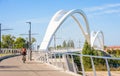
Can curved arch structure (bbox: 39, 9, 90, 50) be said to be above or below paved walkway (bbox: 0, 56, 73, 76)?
above

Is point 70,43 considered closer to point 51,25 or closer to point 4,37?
point 4,37

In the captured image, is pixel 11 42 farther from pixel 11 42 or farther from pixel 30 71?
pixel 30 71

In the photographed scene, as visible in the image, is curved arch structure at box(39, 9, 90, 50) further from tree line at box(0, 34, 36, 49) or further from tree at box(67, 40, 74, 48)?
tree line at box(0, 34, 36, 49)

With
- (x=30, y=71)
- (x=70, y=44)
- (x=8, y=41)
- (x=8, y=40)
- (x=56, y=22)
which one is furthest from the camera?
(x=8, y=41)

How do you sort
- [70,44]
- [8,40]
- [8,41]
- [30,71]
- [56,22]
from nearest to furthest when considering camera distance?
1. [30,71]
2. [56,22]
3. [70,44]
4. [8,40]
5. [8,41]

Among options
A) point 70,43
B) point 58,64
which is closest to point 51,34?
point 70,43

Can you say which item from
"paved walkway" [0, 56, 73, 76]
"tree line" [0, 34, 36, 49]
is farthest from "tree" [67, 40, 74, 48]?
"paved walkway" [0, 56, 73, 76]

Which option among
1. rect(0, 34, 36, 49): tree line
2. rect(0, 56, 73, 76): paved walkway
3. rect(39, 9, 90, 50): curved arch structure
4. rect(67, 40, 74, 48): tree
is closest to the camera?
rect(0, 56, 73, 76): paved walkway

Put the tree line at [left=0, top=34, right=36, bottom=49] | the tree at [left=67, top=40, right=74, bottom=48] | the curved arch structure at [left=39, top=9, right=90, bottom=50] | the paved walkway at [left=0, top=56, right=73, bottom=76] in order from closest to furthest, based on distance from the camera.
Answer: the paved walkway at [left=0, top=56, right=73, bottom=76] → the curved arch structure at [left=39, top=9, right=90, bottom=50] → the tree at [left=67, top=40, right=74, bottom=48] → the tree line at [left=0, top=34, right=36, bottom=49]

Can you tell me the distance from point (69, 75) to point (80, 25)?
274 feet

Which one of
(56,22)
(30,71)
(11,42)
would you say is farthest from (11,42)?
(30,71)

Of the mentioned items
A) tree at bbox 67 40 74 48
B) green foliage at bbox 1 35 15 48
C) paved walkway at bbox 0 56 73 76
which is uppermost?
green foliage at bbox 1 35 15 48

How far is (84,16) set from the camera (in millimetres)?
96375

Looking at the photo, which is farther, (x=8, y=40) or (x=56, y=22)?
(x=8, y=40)
